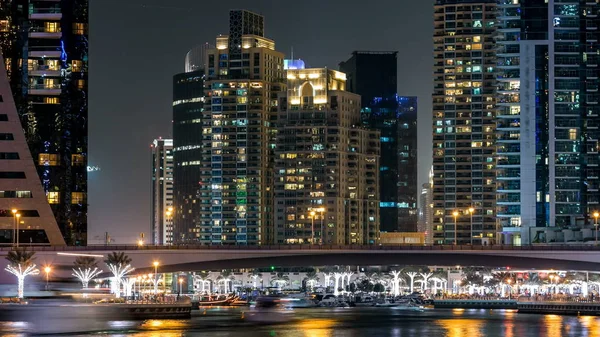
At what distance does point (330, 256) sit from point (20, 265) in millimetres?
45671

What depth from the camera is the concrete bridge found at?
174375 mm

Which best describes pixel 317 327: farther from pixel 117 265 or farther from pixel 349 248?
pixel 117 265

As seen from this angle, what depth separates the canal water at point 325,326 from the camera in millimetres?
136250

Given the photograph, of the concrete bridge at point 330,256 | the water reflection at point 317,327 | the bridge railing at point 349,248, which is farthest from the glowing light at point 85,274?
the water reflection at point 317,327

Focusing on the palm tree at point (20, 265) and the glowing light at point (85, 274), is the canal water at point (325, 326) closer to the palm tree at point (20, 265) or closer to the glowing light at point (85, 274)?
the glowing light at point (85, 274)

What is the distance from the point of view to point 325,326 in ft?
502

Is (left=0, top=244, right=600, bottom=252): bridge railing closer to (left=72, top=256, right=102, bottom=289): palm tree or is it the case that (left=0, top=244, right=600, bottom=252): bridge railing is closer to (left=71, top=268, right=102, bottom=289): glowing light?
(left=72, top=256, right=102, bottom=289): palm tree

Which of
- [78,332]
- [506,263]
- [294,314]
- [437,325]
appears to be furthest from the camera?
[294,314]

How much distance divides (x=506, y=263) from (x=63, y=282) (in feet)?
222

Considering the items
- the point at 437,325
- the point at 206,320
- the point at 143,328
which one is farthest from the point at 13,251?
the point at 437,325

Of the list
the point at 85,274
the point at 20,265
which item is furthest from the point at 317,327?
the point at 20,265

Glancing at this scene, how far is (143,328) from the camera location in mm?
141625

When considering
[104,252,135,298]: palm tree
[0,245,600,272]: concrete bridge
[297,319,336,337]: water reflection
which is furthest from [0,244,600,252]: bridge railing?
[297,319,336,337]: water reflection

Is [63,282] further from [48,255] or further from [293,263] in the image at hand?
[293,263]
